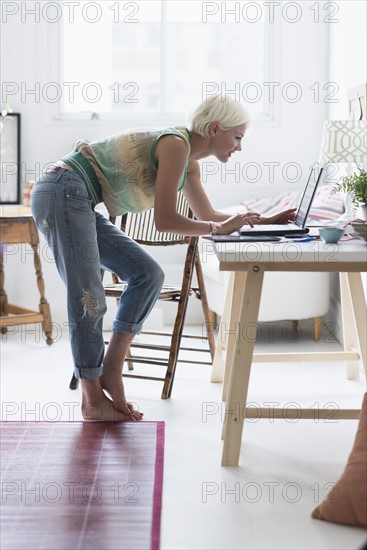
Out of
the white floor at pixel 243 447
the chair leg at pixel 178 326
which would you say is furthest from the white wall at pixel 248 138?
the chair leg at pixel 178 326

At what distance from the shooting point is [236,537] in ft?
7.19

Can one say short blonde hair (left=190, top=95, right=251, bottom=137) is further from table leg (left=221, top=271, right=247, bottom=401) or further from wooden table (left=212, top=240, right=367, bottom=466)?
table leg (left=221, top=271, right=247, bottom=401)

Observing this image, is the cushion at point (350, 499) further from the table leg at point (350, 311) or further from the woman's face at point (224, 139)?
the woman's face at point (224, 139)

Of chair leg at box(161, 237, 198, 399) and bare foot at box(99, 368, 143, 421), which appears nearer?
bare foot at box(99, 368, 143, 421)

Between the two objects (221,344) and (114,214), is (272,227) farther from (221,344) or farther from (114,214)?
(221,344)

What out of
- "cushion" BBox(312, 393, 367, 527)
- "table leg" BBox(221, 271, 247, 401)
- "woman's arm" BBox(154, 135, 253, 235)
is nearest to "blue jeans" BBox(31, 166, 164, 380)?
"woman's arm" BBox(154, 135, 253, 235)

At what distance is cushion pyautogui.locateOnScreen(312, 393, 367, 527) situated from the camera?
7.37 ft

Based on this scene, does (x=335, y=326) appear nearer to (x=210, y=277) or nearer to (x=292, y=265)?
(x=210, y=277)

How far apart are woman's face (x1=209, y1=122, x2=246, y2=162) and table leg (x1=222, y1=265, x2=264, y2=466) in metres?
0.61

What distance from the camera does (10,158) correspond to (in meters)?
Result: 5.26

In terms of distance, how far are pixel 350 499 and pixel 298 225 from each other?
1160 mm

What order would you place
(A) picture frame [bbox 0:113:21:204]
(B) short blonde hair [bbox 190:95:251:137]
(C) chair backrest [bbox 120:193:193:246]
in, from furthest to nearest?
(A) picture frame [bbox 0:113:21:204] < (C) chair backrest [bbox 120:193:193:246] < (B) short blonde hair [bbox 190:95:251:137]

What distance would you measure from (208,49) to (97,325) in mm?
2844

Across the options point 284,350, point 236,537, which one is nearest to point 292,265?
point 236,537
